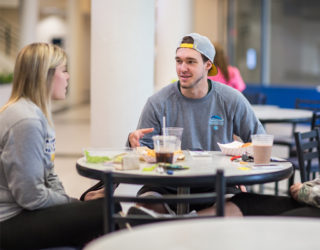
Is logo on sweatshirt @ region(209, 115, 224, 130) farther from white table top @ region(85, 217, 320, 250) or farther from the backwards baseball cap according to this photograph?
white table top @ region(85, 217, 320, 250)

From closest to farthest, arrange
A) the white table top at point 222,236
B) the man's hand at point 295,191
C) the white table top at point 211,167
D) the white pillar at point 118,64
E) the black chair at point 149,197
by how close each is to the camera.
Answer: the white table top at point 222,236, the black chair at point 149,197, the white table top at point 211,167, the man's hand at point 295,191, the white pillar at point 118,64

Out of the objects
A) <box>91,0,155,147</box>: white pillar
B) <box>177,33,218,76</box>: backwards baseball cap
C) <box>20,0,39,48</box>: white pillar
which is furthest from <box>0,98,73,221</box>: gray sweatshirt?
<box>20,0,39,48</box>: white pillar

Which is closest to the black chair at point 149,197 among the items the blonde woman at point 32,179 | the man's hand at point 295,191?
the blonde woman at point 32,179

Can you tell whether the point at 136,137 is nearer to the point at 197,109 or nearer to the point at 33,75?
the point at 197,109

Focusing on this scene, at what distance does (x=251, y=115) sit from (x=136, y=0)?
5.21 ft

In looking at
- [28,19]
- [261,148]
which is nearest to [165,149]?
[261,148]

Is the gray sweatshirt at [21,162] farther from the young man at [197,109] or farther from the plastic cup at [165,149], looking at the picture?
the young man at [197,109]

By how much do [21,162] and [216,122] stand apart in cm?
132

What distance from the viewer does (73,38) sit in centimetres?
1884

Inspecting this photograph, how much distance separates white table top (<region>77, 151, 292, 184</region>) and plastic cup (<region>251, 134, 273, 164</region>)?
45 millimetres

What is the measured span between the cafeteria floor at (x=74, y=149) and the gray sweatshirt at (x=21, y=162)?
2169 mm

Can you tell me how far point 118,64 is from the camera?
14.3 ft

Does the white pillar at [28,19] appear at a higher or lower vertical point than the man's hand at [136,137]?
higher

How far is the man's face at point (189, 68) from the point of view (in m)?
3.19
